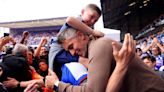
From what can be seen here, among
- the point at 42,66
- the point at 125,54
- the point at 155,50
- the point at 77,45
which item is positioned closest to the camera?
the point at 125,54

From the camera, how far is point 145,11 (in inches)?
1200

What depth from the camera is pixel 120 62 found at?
5.71ft

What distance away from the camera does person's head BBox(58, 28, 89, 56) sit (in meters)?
1.98

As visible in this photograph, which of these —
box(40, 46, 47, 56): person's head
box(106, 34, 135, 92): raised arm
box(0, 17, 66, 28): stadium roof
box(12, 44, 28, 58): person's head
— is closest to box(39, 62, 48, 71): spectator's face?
box(40, 46, 47, 56): person's head

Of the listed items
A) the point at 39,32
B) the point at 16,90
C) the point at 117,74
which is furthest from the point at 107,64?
the point at 39,32

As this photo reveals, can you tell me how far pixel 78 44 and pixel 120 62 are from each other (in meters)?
0.35

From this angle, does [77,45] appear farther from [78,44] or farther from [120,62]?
[120,62]

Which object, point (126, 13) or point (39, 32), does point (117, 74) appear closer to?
point (126, 13)

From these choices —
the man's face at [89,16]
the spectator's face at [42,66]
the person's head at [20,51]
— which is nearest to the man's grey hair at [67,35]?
the man's face at [89,16]

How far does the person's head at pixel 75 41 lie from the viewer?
198 centimetres

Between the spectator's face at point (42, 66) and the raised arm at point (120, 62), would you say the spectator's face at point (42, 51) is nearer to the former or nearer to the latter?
the spectator's face at point (42, 66)

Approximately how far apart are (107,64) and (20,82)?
59.4 inches

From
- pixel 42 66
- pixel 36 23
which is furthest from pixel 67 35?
pixel 36 23

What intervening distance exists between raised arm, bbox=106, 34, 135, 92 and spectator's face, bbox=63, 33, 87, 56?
27 cm
